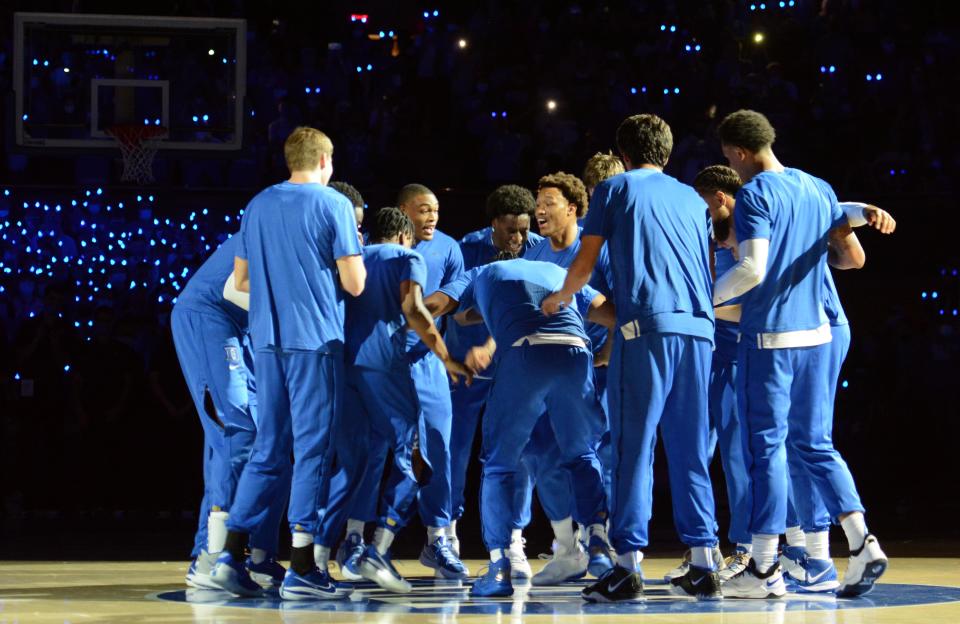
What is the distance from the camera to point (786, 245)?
6.61m

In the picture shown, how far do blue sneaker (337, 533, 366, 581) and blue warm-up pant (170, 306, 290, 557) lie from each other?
2.04ft

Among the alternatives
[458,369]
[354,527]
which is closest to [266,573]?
[354,527]

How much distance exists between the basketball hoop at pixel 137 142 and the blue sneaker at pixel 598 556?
8.50 m

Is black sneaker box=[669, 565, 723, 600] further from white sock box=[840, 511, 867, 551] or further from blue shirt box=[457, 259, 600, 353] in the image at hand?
blue shirt box=[457, 259, 600, 353]

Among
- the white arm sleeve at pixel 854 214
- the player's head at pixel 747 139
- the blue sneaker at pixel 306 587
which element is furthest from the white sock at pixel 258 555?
the white arm sleeve at pixel 854 214

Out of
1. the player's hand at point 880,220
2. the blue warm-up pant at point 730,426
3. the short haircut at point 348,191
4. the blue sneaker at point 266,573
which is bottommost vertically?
the blue sneaker at point 266,573

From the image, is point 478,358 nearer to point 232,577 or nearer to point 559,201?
point 559,201

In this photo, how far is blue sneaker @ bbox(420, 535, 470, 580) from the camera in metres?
7.54

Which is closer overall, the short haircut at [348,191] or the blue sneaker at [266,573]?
the blue sneaker at [266,573]

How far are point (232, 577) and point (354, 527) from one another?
2.59 ft

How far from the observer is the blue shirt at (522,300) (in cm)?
659

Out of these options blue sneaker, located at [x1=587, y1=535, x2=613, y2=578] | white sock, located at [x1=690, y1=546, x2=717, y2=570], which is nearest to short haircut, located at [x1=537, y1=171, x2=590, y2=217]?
blue sneaker, located at [x1=587, y1=535, x2=613, y2=578]

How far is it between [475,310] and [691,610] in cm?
203

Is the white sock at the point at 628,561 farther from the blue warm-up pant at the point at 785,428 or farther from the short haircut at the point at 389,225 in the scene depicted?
the short haircut at the point at 389,225
